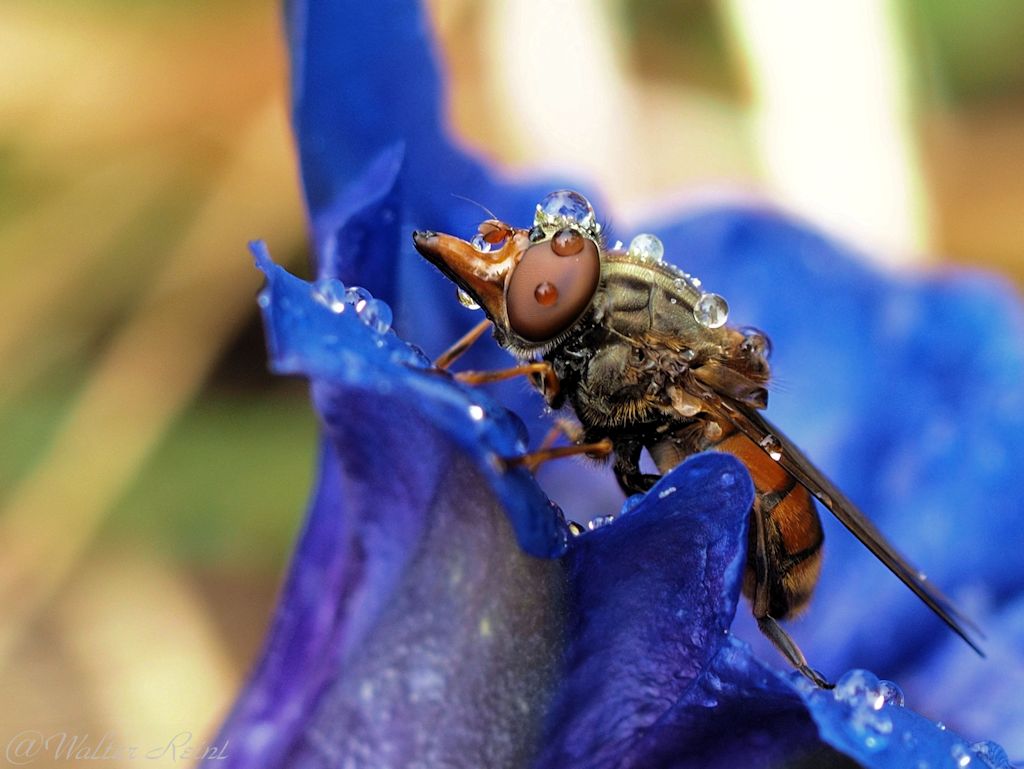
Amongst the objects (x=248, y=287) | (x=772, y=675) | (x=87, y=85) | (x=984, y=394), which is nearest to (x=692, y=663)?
(x=772, y=675)

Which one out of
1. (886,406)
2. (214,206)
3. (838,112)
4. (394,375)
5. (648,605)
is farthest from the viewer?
(838,112)

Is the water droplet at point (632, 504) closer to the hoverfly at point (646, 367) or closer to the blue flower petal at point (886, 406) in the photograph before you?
the hoverfly at point (646, 367)

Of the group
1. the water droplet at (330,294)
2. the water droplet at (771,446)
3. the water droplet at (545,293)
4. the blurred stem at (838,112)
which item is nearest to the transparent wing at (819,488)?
the water droplet at (771,446)

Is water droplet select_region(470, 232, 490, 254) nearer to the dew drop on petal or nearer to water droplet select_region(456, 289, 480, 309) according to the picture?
water droplet select_region(456, 289, 480, 309)

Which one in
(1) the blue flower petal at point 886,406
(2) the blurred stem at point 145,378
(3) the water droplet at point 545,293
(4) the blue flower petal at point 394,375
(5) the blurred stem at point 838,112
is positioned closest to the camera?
(4) the blue flower petal at point 394,375

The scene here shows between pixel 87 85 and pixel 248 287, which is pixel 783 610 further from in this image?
pixel 87 85

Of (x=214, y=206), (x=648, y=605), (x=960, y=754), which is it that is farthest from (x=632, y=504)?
(x=214, y=206)

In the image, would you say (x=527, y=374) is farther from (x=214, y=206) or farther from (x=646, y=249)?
(x=214, y=206)
